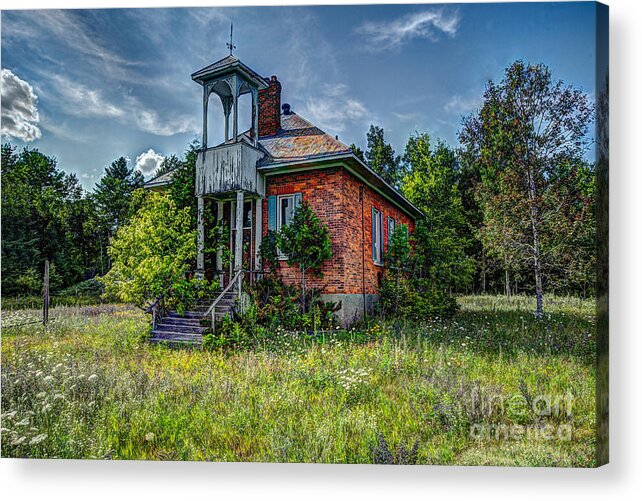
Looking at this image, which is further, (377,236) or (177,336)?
(377,236)

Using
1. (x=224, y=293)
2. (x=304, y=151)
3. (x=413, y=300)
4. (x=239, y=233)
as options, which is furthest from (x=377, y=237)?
(x=224, y=293)

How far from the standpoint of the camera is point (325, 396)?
4418 mm

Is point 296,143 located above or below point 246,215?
above

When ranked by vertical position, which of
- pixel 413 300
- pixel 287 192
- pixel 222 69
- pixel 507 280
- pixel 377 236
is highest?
pixel 222 69

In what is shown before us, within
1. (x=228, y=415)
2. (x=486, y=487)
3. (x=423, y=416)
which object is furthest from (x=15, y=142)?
(x=486, y=487)

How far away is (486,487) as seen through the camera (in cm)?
392

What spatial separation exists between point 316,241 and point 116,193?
9.26 feet

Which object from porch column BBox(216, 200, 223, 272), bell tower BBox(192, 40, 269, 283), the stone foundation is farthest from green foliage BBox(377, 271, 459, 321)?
porch column BBox(216, 200, 223, 272)

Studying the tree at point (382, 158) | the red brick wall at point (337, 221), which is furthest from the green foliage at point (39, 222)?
the tree at point (382, 158)

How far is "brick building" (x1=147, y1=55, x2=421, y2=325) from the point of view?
21.6 feet

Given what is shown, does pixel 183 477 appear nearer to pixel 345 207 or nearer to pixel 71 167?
pixel 71 167

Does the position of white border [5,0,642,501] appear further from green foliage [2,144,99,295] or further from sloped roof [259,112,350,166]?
sloped roof [259,112,350,166]

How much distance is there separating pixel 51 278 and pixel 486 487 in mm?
5231

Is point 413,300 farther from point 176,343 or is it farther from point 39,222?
point 39,222
